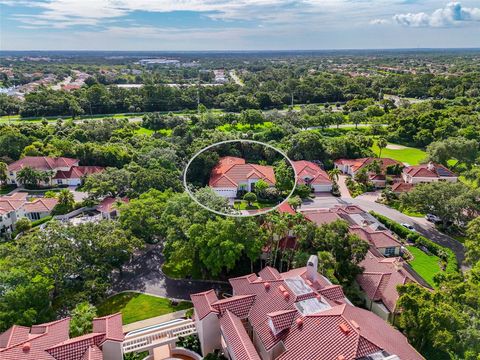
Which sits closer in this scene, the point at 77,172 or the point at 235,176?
the point at 235,176

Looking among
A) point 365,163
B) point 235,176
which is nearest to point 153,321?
point 235,176

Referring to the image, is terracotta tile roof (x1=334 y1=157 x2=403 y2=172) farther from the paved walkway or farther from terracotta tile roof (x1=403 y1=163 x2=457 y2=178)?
the paved walkway

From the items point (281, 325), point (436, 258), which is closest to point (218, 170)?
point (281, 325)

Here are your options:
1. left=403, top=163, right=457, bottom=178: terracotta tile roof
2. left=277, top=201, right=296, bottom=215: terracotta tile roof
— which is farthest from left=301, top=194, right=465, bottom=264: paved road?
left=277, top=201, right=296, bottom=215: terracotta tile roof

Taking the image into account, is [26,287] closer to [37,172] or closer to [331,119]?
[37,172]

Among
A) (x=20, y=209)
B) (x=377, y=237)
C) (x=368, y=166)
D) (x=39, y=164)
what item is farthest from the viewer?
(x=368, y=166)

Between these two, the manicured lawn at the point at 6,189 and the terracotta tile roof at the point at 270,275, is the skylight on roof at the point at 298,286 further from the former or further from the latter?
the manicured lawn at the point at 6,189

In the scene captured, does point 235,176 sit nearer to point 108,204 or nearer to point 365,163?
point 108,204
